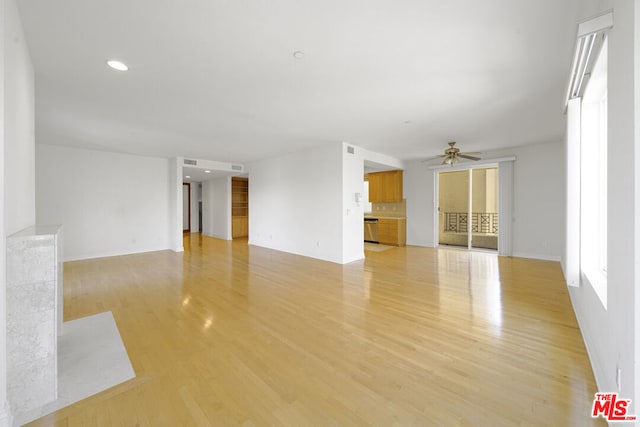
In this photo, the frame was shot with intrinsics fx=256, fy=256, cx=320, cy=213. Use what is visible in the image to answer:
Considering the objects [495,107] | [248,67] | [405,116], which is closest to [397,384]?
[248,67]

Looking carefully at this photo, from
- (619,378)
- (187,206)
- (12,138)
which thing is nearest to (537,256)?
(619,378)

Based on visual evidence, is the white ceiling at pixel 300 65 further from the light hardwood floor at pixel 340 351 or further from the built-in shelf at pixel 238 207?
the built-in shelf at pixel 238 207

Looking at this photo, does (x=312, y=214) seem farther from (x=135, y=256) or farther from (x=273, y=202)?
(x=135, y=256)

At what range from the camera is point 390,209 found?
882cm

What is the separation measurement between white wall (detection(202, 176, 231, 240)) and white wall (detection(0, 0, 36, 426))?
7.36 metres

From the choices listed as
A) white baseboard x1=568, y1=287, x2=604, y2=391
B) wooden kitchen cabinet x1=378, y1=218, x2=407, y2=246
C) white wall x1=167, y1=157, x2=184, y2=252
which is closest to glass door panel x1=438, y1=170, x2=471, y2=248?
wooden kitchen cabinet x1=378, y1=218, x2=407, y2=246

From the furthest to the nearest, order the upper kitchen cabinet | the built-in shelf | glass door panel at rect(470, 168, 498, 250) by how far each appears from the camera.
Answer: the built-in shelf, the upper kitchen cabinet, glass door panel at rect(470, 168, 498, 250)

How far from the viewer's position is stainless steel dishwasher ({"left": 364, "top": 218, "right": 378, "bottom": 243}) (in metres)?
8.68

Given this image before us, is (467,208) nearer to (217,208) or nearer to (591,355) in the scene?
(591,355)

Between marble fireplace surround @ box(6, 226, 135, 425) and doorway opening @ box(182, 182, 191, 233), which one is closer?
marble fireplace surround @ box(6, 226, 135, 425)

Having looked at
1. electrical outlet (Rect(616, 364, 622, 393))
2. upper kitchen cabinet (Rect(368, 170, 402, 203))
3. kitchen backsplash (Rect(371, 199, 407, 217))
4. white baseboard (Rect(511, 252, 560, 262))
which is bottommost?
white baseboard (Rect(511, 252, 560, 262))

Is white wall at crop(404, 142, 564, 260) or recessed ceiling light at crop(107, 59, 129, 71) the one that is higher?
recessed ceiling light at crop(107, 59, 129, 71)

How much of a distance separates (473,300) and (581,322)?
1024 millimetres

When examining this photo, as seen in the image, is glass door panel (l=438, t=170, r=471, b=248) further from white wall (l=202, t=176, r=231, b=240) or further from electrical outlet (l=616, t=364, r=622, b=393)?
white wall (l=202, t=176, r=231, b=240)
